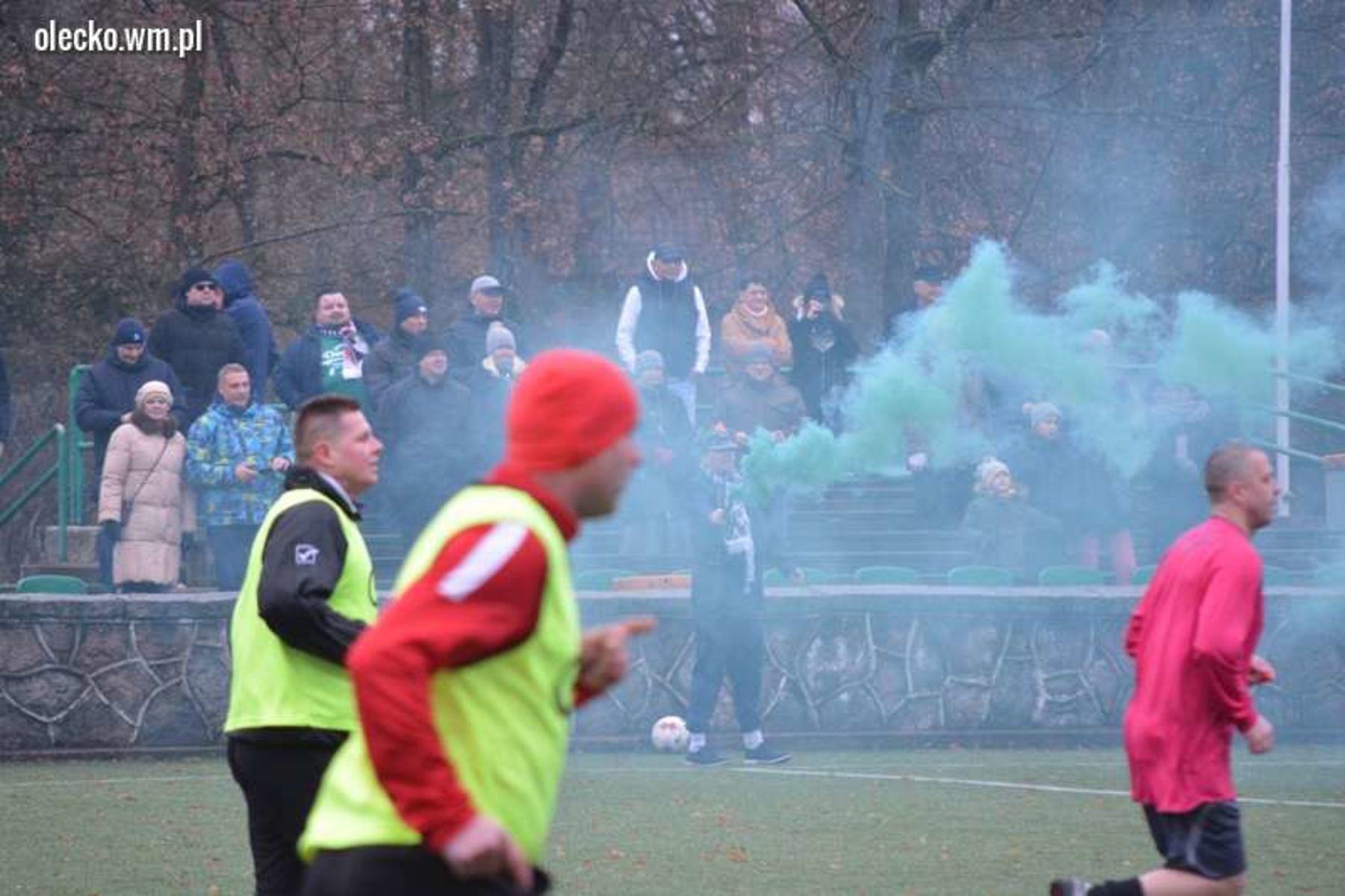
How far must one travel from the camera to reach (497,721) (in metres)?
4.13

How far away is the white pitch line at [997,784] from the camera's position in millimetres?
12023

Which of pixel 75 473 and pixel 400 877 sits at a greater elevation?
pixel 75 473

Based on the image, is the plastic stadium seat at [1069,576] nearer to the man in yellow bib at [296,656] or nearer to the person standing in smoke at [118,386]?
the person standing in smoke at [118,386]

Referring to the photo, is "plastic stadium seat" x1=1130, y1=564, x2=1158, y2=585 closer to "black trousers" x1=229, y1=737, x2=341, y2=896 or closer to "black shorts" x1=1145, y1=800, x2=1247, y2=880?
"black shorts" x1=1145, y1=800, x2=1247, y2=880

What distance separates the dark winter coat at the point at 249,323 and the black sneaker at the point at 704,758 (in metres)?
4.02

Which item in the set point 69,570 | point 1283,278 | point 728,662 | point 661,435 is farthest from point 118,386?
point 1283,278

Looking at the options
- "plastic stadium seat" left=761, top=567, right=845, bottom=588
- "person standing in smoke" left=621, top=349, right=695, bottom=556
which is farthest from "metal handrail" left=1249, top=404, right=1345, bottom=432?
"person standing in smoke" left=621, top=349, right=695, bottom=556

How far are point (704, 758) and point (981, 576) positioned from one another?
10.2ft

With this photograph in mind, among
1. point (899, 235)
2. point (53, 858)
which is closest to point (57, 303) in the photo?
Answer: point (899, 235)

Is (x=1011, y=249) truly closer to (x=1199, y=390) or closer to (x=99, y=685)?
(x=1199, y=390)

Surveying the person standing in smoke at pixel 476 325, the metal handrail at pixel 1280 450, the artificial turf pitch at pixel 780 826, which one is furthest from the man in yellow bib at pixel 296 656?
the metal handrail at pixel 1280 450

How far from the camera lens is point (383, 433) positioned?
14516mm

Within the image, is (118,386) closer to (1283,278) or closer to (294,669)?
(294,669)

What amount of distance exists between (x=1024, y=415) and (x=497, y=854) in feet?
41.3
